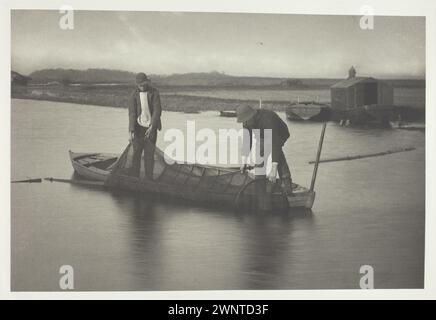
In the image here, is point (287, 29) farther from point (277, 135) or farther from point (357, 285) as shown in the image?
point (357, 285)

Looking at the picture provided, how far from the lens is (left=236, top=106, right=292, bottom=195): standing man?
3.49 meters

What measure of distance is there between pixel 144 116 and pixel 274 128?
72 cm

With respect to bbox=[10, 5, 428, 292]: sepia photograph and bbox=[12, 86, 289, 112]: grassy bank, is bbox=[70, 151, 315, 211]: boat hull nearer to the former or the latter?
bbox=[10, 5, 428, 292]: sepia photograph

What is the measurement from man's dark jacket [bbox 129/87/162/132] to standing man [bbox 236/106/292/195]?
0.44 m

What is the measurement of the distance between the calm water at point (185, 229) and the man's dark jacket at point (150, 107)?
0.17ft

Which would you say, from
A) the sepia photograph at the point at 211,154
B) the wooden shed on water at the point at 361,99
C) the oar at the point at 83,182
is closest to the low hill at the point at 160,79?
the sepia photograph at the point at 211,154

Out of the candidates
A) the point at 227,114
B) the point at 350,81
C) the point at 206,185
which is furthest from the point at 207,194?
the point at 350,81

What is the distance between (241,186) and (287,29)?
90 cm

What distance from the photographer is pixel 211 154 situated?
138 inches

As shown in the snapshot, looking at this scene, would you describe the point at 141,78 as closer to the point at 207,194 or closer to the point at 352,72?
the point at 207,194

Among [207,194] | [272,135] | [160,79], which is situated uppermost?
[160,79]

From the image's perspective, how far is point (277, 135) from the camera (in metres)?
3.50

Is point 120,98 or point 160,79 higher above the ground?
point 160,79
